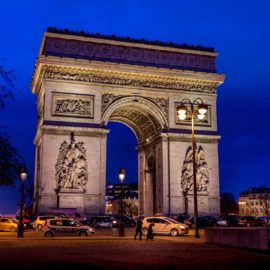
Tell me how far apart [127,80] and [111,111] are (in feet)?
11.1

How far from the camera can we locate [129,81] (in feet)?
152

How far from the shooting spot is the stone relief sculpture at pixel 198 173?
4594 cm

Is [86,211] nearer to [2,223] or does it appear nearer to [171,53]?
[2,223]

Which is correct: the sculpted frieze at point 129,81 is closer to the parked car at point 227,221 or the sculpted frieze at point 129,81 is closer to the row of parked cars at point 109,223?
the row of parked cars at point 109,223

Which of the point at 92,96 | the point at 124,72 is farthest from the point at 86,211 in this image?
the point at 124,72

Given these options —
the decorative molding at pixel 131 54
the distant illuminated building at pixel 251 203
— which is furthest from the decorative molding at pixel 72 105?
the distant illuminated building at pixel 251 203

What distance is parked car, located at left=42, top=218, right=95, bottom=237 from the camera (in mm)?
30125

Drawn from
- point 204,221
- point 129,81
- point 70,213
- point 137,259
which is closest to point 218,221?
point 204,221

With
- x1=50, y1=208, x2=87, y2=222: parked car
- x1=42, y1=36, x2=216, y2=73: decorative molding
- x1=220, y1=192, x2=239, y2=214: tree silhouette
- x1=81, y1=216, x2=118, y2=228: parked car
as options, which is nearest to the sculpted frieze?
x1=42, y1=36, x2=216, y2=73: decorative molding

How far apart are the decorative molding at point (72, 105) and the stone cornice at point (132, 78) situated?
156 cm

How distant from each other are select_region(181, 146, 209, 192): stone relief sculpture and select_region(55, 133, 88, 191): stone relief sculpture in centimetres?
948

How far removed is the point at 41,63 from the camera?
43.0 meters

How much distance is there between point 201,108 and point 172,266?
12585mm

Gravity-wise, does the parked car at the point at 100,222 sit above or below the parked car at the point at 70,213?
below
